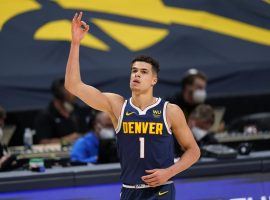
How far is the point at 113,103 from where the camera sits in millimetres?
5891

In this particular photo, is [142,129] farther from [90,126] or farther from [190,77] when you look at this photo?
[190,77]

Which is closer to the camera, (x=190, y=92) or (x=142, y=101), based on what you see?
(x=142, y=101)

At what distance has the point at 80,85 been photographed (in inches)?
223

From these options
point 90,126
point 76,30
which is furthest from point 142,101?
point 90,126

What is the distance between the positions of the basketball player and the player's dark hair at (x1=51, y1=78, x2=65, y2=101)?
8.29ft

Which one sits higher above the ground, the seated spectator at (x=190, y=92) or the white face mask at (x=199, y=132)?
the seated spectator at (x=190, y=92)

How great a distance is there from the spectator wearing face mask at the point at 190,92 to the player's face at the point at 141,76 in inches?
115

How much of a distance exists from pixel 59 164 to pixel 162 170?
2.30m

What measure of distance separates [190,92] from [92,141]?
1.45 meters

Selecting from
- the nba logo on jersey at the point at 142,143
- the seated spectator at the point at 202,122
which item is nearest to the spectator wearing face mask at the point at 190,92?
the seated spectator at the point at 202,122

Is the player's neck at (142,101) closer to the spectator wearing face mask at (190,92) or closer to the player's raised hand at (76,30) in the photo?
the player's raised hand at (76,30)

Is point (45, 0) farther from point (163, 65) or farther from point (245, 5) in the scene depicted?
point (245, 5)

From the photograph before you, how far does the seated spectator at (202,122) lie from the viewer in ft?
26.9

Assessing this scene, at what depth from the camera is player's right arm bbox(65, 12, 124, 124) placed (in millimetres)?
5617
